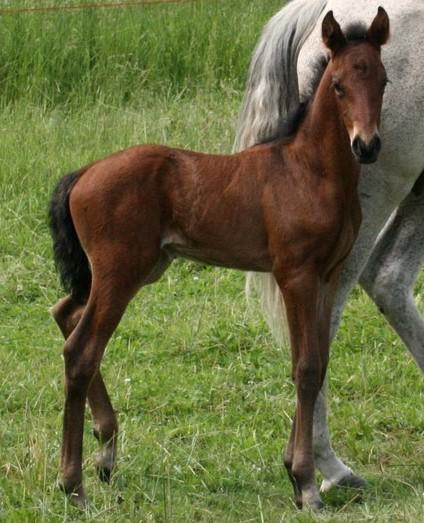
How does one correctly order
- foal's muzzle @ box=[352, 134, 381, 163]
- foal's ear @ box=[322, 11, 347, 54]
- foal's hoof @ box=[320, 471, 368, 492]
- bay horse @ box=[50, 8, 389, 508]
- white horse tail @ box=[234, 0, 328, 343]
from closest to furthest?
foal's muzzle @ box=[352, 134, 381, 163] → foal's ear @ box=[322, 11, 347, 54] → bay horse @ box=[50, 8, 389, 508] → foal's hoof @ box=[320, 471, 368, 492] → white horse tail @ box=[234, 0, 328, 343]

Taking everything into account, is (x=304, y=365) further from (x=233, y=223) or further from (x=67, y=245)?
(x=67, y=245)

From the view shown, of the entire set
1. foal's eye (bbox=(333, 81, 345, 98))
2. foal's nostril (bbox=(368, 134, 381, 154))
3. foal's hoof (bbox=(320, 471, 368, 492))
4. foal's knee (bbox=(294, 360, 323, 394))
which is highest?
foal's eye (bbox=(333, 81, 345, 98))

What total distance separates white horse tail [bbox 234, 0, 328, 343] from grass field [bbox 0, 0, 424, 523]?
0.61m

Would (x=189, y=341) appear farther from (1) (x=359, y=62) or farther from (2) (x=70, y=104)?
(2) (x=70, y=104)

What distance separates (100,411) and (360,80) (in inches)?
60.5

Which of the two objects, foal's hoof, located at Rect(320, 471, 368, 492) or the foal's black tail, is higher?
the foal's black tail

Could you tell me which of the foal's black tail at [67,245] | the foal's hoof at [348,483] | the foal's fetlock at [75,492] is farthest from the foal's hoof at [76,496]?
the foal's hoof at [348,483]

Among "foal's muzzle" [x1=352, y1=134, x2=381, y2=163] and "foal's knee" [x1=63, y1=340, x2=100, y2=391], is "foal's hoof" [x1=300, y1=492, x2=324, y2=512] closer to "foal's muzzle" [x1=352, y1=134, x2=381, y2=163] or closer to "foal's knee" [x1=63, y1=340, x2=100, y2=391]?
"foal's knee" [x1=63, y1=340, x2=100, y2=391]

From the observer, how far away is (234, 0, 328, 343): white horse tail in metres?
5.70

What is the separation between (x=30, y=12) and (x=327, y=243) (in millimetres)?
6627

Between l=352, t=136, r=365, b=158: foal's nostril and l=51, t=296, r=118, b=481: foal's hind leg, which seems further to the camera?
l=51, t=296, r=118, b=481: foal's hind leg

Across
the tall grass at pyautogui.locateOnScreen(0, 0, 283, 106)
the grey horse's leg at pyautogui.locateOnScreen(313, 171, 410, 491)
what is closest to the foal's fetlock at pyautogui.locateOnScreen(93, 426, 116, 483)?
the grey horse's leg at pyautogui.locateOnScreen(313, 171, 410, 491)

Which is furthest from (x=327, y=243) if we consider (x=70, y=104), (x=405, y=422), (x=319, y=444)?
(x=70, y=104)

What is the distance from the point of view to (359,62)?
477 centimetres
